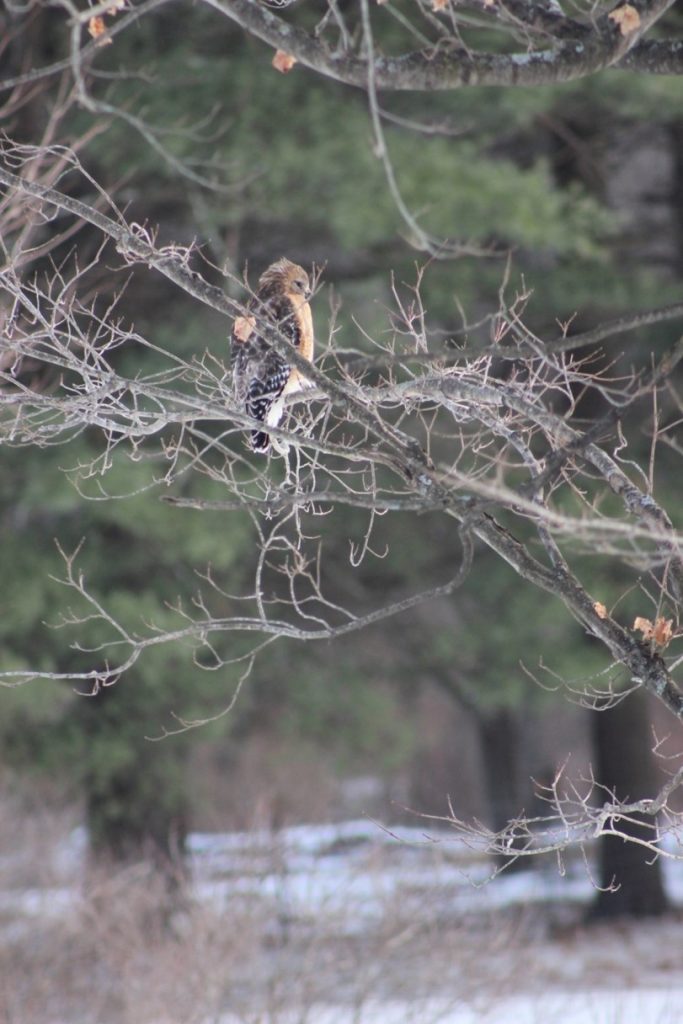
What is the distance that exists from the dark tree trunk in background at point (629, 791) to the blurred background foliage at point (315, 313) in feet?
3.12

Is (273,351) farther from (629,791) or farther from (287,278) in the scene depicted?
(629,791)

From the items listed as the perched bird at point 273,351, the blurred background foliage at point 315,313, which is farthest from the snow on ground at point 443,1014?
the perched bird at point 273,351

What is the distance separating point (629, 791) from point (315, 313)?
6982 millimetres

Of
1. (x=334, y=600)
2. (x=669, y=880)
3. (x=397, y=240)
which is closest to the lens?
(x=397, y=240)

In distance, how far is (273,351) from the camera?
5262 mm

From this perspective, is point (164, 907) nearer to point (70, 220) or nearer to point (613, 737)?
point (70, 220)

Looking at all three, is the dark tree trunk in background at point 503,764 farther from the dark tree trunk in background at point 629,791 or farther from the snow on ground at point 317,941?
the snow on ground at point 317,941

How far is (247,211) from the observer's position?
1029 centimetres

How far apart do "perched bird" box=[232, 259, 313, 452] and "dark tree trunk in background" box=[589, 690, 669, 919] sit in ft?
30.2

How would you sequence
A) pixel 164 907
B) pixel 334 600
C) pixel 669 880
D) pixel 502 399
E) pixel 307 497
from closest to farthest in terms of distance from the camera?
pixel 307 497, pixel 502 399, pixel 164 907, pixel 334 600, pixel 669 880

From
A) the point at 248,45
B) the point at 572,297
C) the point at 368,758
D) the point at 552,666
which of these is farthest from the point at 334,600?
the point at 248,45

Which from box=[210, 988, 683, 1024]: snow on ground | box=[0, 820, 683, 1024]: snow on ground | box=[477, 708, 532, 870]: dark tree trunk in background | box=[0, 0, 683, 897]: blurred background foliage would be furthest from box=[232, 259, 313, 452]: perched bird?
box=[477, 708, 532, 870]: dark tree trunk in background

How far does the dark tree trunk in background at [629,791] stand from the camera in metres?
14.1

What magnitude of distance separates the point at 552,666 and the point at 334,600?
9.64 ft
